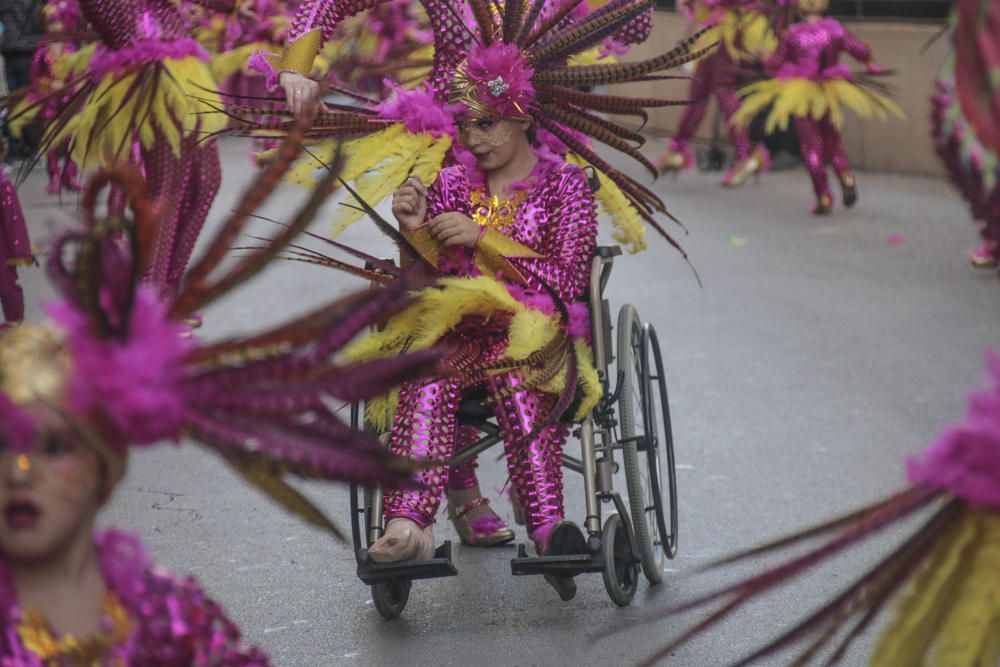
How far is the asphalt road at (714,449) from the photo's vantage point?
4.42m

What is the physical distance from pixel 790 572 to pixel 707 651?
217 cm

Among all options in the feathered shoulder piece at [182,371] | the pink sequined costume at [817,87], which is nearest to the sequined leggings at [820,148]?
the pink sequined costume at [817,87]

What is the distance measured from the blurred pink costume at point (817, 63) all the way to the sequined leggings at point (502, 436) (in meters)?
7.43

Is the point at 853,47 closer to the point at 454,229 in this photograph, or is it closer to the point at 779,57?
A: the point at 779,57

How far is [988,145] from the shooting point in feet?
6.84

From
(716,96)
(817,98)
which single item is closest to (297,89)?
(817,98)

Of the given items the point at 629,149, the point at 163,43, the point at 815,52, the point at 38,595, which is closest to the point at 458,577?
the point at 629,149

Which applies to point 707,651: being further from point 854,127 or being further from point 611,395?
point 854,127

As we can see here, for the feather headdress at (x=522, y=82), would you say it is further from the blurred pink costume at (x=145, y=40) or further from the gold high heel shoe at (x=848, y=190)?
the gold high heel shoe at (x=848, y=190)

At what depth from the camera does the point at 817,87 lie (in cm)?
1122

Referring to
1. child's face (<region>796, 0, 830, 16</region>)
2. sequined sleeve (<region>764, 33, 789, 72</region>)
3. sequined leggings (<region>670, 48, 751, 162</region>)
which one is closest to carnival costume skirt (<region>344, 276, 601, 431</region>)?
sequined sleeve (<region>764, 33, 789, 72</region>)

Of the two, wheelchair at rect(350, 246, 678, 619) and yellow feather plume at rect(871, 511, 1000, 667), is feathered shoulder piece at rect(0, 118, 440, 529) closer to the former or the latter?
yellow feather plume at rect(871, 511, 1000, 667)

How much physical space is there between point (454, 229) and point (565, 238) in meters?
0.31

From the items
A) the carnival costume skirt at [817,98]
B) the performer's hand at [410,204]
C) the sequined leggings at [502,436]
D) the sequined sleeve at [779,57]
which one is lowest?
the carnival costume skirt at [817,98]
